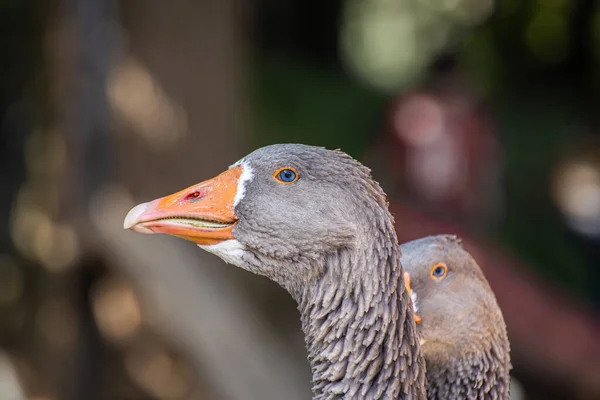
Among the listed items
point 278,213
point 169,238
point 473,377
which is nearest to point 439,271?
point 473,377

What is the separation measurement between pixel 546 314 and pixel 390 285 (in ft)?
16.7

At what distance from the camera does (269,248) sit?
98.3 inches

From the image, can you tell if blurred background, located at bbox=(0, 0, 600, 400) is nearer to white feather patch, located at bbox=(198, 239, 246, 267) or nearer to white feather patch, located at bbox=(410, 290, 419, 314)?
white feather patch, located at bbox=(410, 290, 419, 314)

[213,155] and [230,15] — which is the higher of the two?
[230,15]

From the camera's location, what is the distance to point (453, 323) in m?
3.16

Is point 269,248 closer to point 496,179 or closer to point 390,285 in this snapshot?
point 390,285

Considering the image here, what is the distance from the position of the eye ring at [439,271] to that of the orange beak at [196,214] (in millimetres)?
1017

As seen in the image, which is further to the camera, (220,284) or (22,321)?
(22,321)

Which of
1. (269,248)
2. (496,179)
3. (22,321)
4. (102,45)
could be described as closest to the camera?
(269,248)

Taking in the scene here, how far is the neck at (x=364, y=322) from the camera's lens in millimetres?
2506

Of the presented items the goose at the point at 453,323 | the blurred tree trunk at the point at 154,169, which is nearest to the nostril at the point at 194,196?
the goose at the point at 453,323

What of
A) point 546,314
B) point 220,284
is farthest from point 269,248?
point 546,314

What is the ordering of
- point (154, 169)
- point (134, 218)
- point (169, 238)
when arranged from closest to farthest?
1. point (134, 218)
2. point (169, 238)
3. point (154, 169)

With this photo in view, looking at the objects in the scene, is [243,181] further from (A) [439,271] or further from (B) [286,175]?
(A) [439,271]
